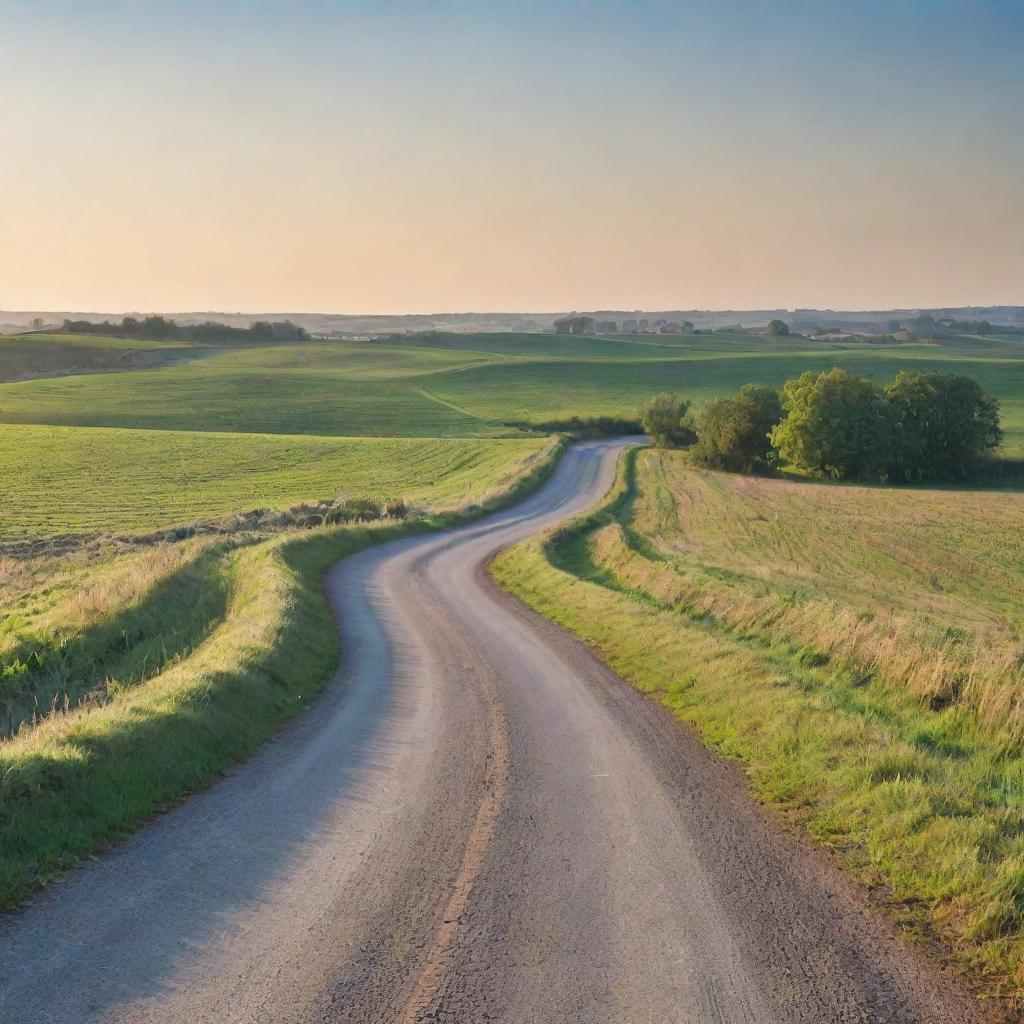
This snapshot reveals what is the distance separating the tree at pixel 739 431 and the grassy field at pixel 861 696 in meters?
39.9

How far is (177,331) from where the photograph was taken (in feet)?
642

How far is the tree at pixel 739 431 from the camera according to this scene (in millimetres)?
76812

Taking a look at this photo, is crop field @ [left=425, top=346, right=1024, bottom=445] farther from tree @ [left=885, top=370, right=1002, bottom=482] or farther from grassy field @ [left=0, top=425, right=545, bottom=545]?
grassy field @ [left=0, top=425, right=545, bottom=545]

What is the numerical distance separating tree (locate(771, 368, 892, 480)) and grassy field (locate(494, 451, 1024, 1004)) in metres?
34.9

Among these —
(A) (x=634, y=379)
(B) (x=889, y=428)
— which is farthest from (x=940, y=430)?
(A) (x=634, y=379)

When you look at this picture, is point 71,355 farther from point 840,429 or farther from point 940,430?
point 940,430

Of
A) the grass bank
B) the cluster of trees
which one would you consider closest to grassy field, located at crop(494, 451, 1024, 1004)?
the grass bank

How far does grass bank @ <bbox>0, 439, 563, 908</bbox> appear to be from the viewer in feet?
27.9

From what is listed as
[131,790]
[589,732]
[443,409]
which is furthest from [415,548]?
[443,409]

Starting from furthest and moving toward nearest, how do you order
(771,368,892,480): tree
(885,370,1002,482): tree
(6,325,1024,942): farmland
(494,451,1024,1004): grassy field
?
1. (771,368,892,480): tree
2. (885,370,1002,482): tree
3. (6,325,1024,942): farmland
4. (494,451,1024,1004): grassy field

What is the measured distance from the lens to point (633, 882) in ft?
27.2

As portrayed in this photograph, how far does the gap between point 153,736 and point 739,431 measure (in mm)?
70053

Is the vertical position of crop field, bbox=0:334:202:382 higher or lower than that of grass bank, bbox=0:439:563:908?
higher

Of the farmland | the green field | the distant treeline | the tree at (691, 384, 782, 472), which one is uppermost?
the distant treeline
